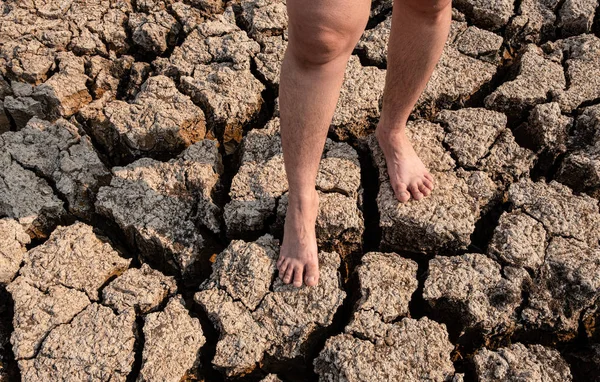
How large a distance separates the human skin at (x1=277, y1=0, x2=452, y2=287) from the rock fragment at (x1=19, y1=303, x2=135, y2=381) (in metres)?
0.51

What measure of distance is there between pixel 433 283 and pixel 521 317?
27 centimetres

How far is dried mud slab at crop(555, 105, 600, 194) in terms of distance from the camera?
5.94 feet

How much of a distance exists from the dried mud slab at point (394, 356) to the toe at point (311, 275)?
0.18 m

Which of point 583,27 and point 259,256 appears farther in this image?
point 583,27

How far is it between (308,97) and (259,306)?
65cm

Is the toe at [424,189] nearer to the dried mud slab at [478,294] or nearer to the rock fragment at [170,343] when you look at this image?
the dried mud slab at [478,294]

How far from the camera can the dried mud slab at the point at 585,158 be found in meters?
1.81

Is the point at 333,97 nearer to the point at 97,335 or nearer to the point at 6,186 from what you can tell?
the point at 97,335

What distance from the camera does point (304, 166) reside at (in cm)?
152

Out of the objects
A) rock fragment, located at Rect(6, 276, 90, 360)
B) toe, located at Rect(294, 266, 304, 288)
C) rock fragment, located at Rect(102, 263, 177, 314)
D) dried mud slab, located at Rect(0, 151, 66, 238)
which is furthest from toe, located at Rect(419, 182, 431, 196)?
dried mud slab, located at Rect(0, 151, 66, 238)

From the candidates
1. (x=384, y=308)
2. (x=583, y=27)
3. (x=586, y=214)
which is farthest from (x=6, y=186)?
(x=583, y=27)

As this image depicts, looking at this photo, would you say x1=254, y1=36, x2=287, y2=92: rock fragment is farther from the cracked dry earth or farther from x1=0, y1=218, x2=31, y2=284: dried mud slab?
x1=0, y1=218, x2=31, y2=284: dried mud slab

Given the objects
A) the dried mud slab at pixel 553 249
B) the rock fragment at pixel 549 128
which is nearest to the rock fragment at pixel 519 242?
the dried mud slab at pixel 553 249

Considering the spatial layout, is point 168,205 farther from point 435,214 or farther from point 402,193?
point 435,214
